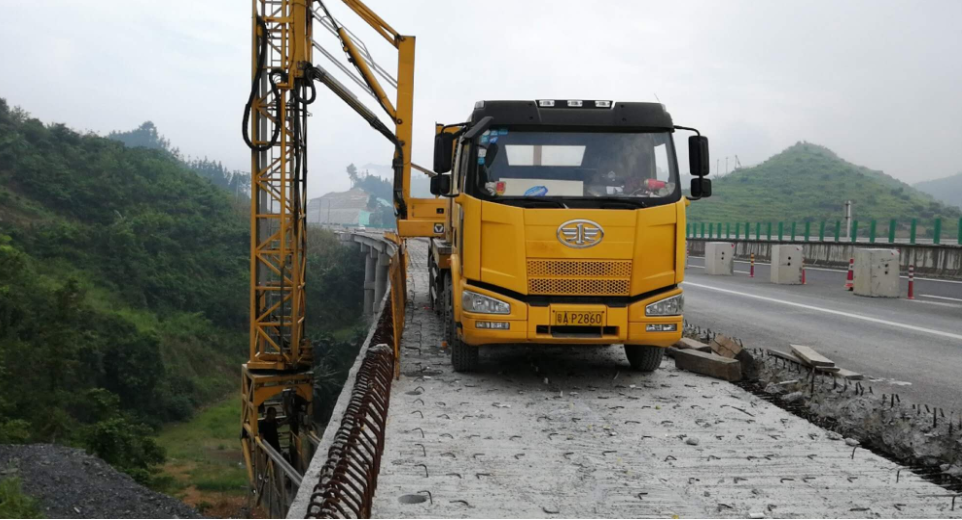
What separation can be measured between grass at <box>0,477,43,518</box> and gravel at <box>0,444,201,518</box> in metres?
0.29

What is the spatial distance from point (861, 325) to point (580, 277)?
754 centimetres

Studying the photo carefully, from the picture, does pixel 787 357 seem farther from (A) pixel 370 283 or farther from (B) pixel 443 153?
(A) pixel 370 283

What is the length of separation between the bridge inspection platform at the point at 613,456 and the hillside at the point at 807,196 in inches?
2124

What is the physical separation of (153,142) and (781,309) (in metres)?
136

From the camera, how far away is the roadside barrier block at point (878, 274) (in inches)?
691

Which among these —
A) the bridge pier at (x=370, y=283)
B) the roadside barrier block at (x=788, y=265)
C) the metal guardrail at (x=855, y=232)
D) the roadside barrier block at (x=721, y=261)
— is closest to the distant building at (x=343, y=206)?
the bridge pier at (x=370, y=283)

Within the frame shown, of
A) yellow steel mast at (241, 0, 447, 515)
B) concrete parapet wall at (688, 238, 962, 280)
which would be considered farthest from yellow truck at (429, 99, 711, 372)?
concrete parapet wall at (688, 238, 962, 280)

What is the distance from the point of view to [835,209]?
7088cm

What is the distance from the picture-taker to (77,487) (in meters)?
16.9

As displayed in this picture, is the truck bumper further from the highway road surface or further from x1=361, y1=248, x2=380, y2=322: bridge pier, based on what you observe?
x1=361, y1=248, x2=380, y2=322: bridge pier

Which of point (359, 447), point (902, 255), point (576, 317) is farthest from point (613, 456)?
point (902, 255)

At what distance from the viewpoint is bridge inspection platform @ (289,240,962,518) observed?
4.60m

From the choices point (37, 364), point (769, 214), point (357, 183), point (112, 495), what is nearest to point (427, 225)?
point (112, 495)

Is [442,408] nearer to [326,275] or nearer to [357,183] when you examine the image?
[326,275]
